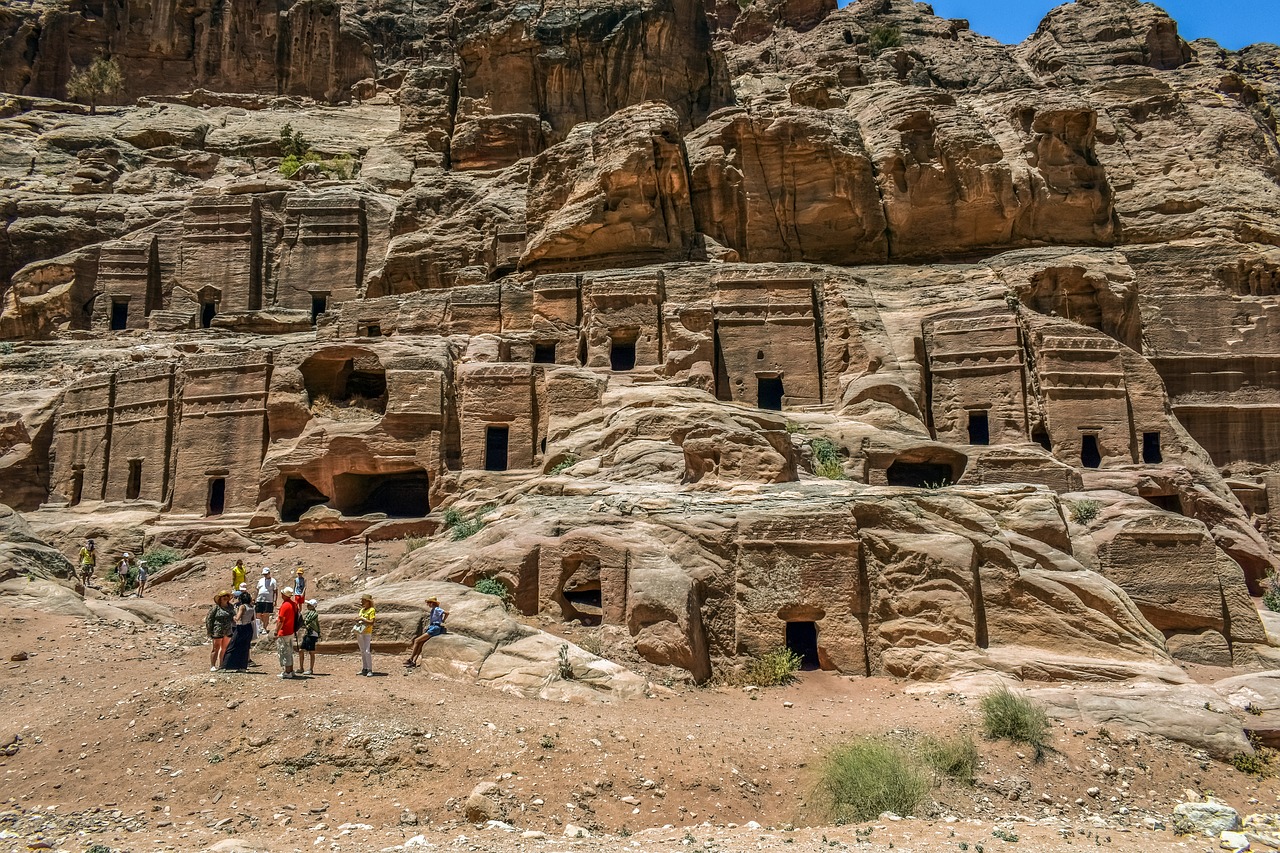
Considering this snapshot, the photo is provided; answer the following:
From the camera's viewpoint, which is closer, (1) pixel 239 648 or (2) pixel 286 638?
(2) pixel 286 638

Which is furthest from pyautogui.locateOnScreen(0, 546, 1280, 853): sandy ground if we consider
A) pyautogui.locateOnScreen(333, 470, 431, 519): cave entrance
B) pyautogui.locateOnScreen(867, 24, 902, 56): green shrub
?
pyautogui.locateOnScreen(867, 24, 902, 56): green shrub

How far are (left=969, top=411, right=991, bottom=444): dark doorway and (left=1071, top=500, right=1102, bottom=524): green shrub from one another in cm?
644

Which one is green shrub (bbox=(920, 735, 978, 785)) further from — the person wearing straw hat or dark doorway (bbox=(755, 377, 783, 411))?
dark doorway (bbox=(755, 377, 783, 411))

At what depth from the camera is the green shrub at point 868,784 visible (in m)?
10.0

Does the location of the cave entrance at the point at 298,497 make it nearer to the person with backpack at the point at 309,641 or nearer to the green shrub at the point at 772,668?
the person with backpack at the point at 309,641

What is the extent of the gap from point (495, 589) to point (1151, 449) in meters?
21.3

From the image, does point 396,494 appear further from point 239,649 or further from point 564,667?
point 564,667

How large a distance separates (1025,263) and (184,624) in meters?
26.8

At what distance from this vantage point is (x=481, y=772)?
1030 centimetres

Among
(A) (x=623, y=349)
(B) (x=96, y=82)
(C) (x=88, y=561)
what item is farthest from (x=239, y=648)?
(B) (x=96, y=82)

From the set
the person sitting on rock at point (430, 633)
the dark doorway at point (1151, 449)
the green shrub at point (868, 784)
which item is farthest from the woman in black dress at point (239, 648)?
the dark doorway at point (1151, 449)

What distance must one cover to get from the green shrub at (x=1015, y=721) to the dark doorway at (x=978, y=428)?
52.2 ft

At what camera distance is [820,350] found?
28.6 m

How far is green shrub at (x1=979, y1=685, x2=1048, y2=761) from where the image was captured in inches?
476
